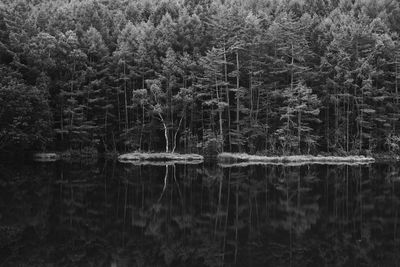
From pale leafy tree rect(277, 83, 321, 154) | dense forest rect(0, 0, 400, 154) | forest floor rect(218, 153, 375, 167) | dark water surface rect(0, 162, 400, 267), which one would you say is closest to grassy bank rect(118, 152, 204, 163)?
forest floor rect(218, 153, 375, 167)

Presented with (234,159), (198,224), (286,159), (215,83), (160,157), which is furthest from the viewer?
(215,83)

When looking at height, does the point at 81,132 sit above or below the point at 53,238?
above

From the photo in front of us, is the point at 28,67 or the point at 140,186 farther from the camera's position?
the point at 28,67

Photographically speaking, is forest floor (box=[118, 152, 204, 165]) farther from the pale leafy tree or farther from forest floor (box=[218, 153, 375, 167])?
the pale leafy tree

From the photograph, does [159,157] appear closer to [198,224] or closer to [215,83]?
[215,83]

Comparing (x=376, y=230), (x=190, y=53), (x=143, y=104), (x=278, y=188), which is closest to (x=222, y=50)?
(x=190, y=53)

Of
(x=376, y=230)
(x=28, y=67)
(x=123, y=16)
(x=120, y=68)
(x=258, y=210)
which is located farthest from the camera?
(x=123, y=16)

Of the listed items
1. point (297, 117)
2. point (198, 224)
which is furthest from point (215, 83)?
point (198, 224)

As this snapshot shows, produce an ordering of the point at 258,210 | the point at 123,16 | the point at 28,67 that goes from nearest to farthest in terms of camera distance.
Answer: the point at 258,210, the point at 28,67, the point at 123,16

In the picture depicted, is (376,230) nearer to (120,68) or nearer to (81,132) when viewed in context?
(81,132)

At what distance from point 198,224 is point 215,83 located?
29110 mm

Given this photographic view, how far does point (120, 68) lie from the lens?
42656mm

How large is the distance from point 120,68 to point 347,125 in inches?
874

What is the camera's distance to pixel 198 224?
1123 centimetres
